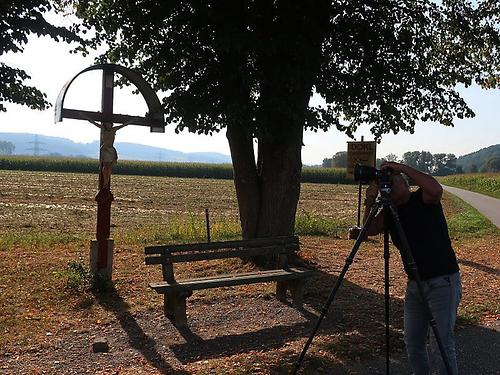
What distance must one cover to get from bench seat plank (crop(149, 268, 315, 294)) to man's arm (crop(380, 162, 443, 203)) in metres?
2.98

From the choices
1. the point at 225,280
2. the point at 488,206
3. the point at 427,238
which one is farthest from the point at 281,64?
the point at 488,206

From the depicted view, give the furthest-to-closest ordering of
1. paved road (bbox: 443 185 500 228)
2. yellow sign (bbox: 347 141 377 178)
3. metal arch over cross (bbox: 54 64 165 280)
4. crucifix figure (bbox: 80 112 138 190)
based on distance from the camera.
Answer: paved road (bbox: 443 185 500 228)
yellow sign (bbox: 347 141 377 178)
crucifix figure (bbox: 80 112 138 190)
metal arch over cross (bbox: 54 64 165 280)

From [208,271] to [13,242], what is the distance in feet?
17.5

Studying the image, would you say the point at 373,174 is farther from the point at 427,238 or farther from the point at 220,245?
the point at 220,245

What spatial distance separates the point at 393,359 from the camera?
203 inches

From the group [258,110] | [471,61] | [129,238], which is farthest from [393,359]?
[129,238]

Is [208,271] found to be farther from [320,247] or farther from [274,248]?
[320,247]

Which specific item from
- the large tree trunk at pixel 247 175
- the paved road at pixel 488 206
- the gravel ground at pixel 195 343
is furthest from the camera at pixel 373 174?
the paved road at pixel 488 206

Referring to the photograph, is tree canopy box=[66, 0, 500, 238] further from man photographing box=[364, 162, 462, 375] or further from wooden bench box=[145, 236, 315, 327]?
man photographing box=[364, 162, 462, 375]

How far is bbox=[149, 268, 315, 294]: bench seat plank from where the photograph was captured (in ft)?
19.5

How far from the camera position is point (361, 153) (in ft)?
47.6

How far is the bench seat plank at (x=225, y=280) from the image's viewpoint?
5938mm

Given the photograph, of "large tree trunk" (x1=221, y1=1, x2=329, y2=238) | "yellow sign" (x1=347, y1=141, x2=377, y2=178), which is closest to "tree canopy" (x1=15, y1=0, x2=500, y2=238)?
"large tree trunk" (x1=221, y1=1, x2=329, y2=238)

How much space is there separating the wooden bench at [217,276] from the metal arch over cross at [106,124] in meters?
1.24
